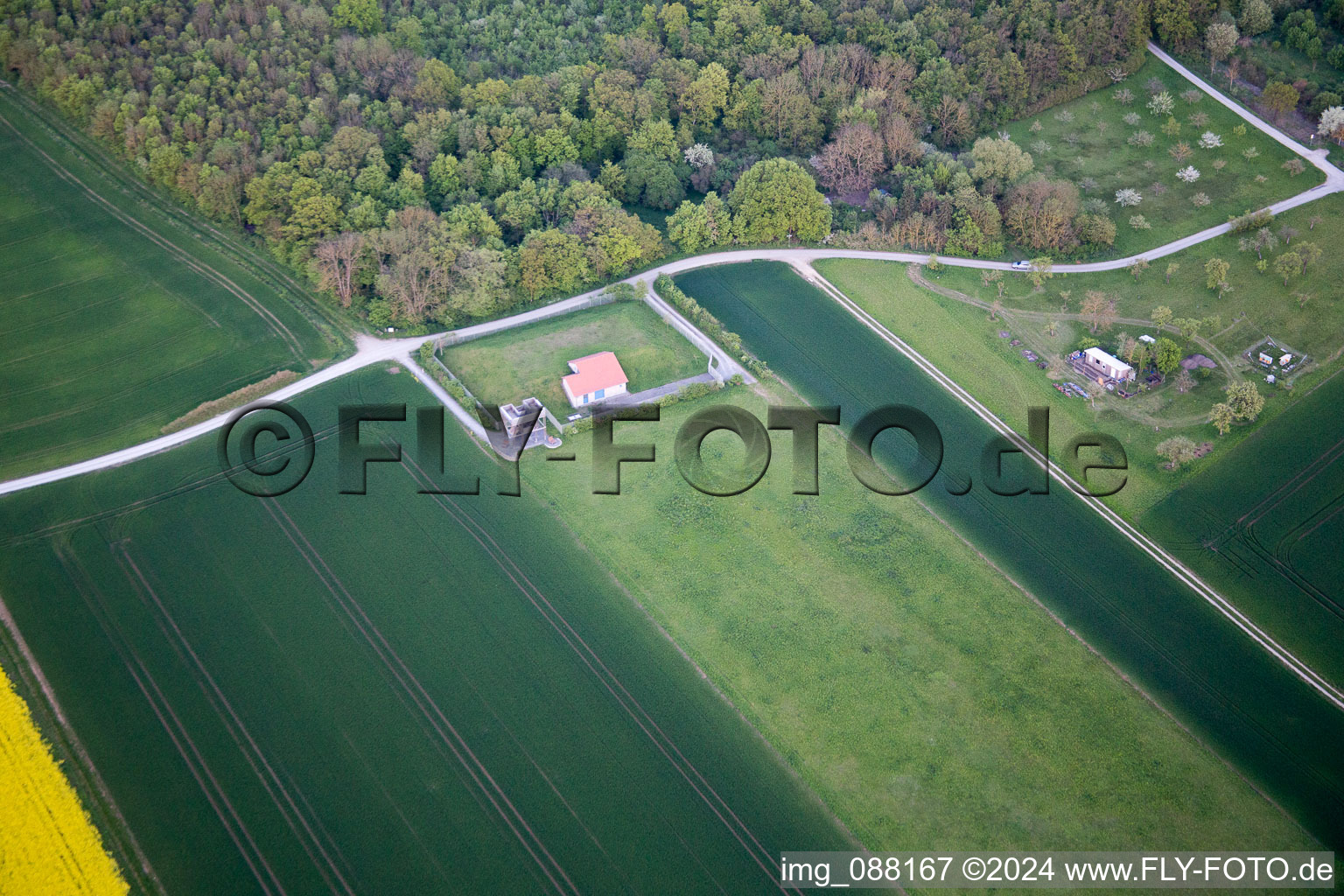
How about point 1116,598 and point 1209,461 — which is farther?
point 1209,461

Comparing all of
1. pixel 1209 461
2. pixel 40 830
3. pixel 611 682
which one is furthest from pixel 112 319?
pixel 1209 461

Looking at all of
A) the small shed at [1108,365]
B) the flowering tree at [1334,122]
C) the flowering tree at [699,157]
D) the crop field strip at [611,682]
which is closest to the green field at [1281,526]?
the small shed at [1108,365]

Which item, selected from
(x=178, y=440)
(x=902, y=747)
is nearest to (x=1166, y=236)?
(x=902, y=747)

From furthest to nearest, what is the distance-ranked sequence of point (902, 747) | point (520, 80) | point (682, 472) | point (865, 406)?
point (520, 80)
point (865, 406)
point (682, 472)
point (902, 747)

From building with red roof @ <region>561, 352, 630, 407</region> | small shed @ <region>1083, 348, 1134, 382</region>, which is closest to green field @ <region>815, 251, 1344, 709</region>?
small shed @ <region>1083, 348, 1134, 382</region>

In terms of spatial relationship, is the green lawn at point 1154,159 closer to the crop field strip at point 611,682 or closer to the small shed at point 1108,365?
the small shed at point 1108,365

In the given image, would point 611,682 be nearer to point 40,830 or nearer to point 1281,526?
point 40,830

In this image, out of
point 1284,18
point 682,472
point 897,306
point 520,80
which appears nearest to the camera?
point 682,472

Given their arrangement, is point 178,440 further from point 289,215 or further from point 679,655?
point 679,655
